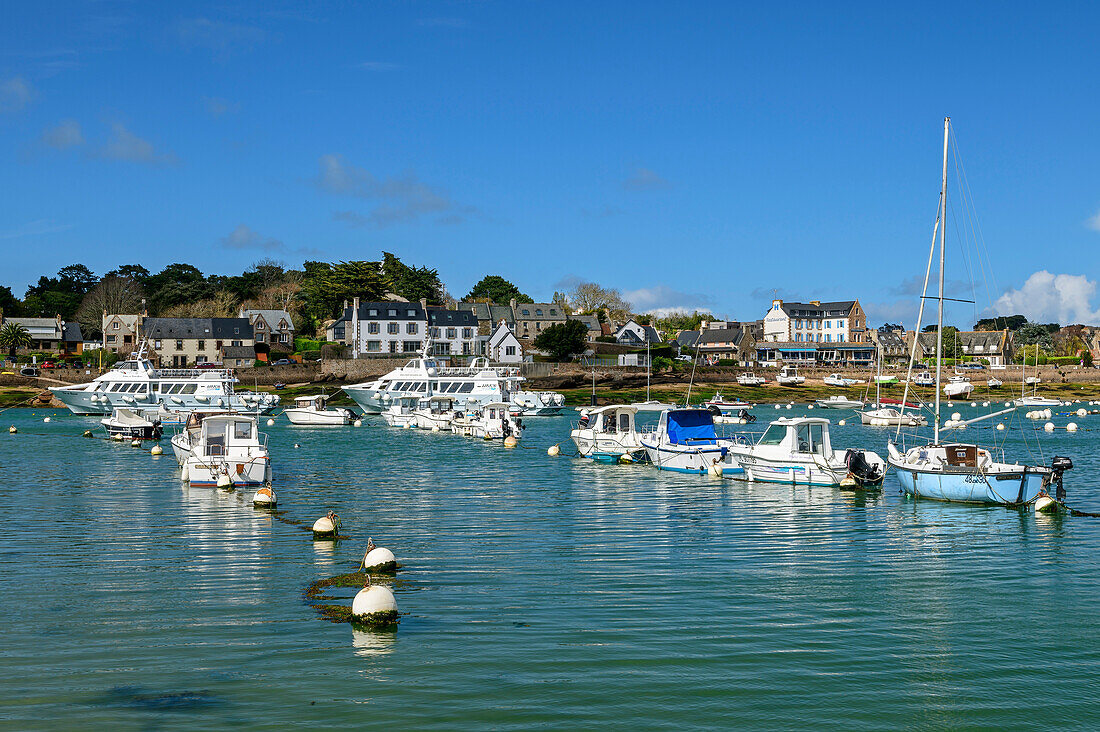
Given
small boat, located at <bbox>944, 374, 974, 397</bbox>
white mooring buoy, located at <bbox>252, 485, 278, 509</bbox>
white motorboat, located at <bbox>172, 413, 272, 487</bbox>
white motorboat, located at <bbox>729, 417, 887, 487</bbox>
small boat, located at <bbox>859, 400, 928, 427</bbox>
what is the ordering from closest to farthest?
white mooring buoy, located at <bbox>252, 485, 278, 509</bbox> < white motorboat, located at <bbox>172, 413, 272, 487</bbox> < white motorboat, located at <bbox>729, 417, 887, 487</bbox> < small boat, located at <bbox>859, 400, 928, 427</bbox> < small boat, located at <bbox>944, 374, 974, 397</bbox>

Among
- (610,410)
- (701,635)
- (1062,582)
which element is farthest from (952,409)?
(701,635)

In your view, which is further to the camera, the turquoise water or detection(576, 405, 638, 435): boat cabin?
detection(576, 405, 638, 435): boat cabin

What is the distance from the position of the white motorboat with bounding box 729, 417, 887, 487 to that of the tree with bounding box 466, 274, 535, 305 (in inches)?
5277

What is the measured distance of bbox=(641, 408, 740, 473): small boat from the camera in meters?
43.2

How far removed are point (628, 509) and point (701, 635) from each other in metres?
16.3

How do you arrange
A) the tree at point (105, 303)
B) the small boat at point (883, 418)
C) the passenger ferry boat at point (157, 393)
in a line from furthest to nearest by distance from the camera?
Answer: the tree at point (105, 303), the small boat at point (883, 418), the passenger ferry boat at point (157, 393)

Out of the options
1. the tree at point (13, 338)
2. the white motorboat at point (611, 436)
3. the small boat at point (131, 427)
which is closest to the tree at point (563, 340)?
the tree at point (13, 338)

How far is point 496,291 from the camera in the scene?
177 metres

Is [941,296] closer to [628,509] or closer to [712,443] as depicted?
[712,443]

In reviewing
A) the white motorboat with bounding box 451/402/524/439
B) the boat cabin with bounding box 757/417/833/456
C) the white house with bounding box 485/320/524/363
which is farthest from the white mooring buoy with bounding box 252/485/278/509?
the white house with bounding box 485/320/524/363

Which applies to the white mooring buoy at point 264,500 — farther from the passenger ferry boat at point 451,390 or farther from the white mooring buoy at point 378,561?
the passenger ferry boat at point 451,390

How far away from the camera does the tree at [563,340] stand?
13288cm

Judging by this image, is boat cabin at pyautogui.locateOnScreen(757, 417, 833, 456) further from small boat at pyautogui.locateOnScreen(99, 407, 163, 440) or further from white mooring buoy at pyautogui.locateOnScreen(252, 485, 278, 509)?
small boat at pyautogui.locateOnScreen(99, 407, 163, 440)

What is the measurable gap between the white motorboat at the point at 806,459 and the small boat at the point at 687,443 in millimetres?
2269
